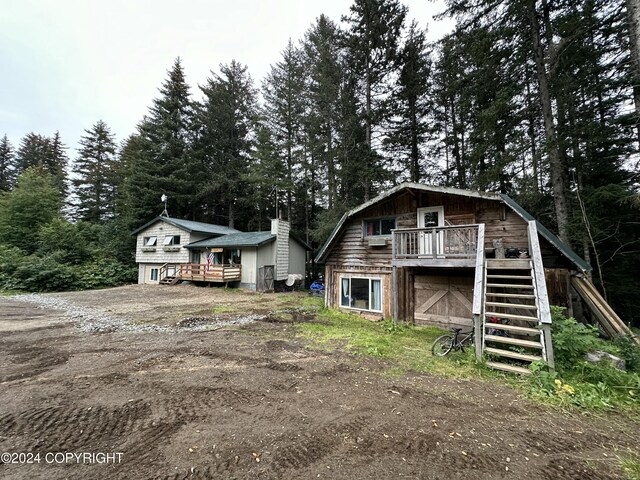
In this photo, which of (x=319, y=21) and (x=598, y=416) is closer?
(x=598, y=416)

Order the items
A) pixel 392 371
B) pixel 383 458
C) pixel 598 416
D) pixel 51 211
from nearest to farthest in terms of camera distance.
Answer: pixel 383 458 → pixel 598 416 → pixel 392 371 → pixel 51 211

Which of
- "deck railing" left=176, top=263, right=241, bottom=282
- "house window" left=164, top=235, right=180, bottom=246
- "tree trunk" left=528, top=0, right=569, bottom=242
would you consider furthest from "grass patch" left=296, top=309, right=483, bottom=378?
"house window" left=164, top=235, right=180, bottom=246

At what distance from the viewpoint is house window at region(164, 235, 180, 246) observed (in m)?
21.6

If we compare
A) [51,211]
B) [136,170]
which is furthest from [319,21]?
[51,211]

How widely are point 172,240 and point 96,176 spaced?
20.3m

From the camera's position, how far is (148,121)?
91.9 feet

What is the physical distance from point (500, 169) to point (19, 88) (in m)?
35.0

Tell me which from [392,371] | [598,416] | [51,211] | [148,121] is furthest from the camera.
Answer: [148,121]

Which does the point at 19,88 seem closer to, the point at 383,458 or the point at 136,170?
the point at 136,170

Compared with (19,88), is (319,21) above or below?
above

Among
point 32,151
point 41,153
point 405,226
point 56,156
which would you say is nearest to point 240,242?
point 405,226

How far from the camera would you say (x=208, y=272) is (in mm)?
18484

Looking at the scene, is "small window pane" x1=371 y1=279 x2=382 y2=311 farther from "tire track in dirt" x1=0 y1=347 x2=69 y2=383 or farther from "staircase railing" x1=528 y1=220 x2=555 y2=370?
"tire track in dirt" x1=0 y1=347 x2=69 y2=383

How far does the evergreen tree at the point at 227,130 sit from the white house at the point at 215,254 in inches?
246
